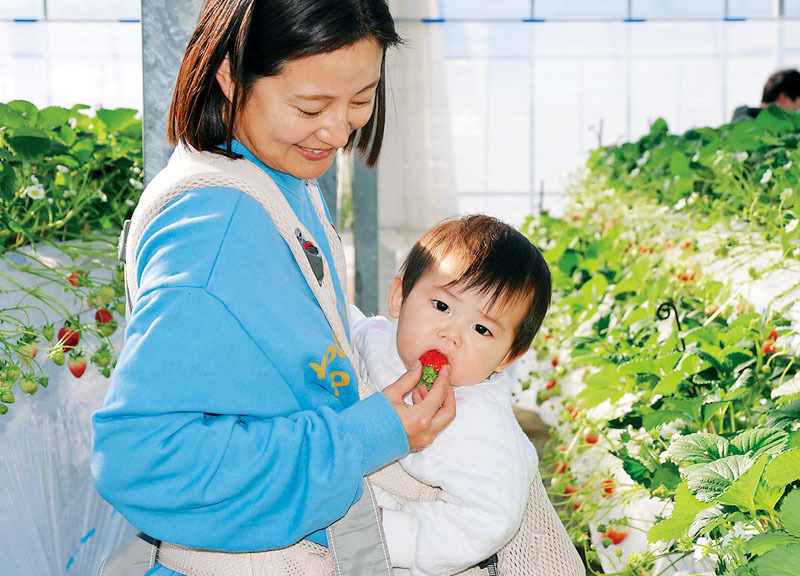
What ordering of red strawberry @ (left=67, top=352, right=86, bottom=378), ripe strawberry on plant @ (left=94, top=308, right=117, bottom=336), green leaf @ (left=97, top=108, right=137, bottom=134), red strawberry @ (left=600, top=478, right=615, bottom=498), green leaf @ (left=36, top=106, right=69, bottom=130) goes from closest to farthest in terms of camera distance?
red strawberry @ (left=67, top=352, right=86, bottom=378) → ripe strawberry on plant @ (left=94, top=308, right=117, bottom=336) → red strawberry @ (left=600, top=478, right=615, bottom=498) → green leaf @ (left=36, top=106, right=69, bottom=130) → green leaf @ (left=97, top=108, right=137, bottom=134)

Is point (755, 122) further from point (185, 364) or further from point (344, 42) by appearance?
point (185, 364)

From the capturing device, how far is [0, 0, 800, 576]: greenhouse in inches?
28.1

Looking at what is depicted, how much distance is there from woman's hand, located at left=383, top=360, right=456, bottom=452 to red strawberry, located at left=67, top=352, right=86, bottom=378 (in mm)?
783

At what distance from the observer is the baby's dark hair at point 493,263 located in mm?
1051

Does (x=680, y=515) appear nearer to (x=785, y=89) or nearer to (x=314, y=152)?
(x=314, y=152)

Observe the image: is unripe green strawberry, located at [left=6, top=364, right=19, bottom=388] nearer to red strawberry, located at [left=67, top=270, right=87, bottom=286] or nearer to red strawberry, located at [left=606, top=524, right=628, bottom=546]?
red strawberry, located at [left=67, top=270, right=87, bottom=286]

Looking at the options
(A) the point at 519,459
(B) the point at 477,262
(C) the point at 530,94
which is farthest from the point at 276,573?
(C) the point at 530,94

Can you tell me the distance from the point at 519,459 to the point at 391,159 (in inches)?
143

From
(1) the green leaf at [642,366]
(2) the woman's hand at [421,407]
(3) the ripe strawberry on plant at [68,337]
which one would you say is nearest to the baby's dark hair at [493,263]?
(2) the woman's hand at [421,407]

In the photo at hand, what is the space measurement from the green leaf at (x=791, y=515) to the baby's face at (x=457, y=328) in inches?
14.5

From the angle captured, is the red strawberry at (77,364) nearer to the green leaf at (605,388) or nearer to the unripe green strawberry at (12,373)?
the unripe green strawberry at (12,373)

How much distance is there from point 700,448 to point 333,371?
56cm

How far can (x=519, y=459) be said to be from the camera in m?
0.96

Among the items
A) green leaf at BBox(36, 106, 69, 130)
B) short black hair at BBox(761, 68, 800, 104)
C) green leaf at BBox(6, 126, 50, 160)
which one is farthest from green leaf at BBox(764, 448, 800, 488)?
short black hair at BBox(761, 68, 800, 104)
